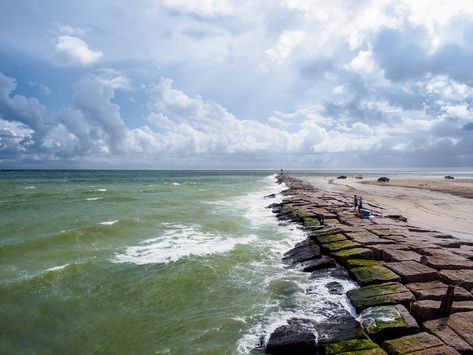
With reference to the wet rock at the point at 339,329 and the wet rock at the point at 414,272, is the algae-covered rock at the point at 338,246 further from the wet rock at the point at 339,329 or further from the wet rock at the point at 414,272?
the wet rock at the point at 339,329

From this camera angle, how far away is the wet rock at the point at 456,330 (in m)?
6.35

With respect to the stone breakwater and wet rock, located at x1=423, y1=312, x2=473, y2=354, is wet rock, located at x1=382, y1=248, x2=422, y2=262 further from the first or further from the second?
wet rock, located at x1=423, y1=312, x2=473, y2=354

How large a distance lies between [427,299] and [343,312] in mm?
1901

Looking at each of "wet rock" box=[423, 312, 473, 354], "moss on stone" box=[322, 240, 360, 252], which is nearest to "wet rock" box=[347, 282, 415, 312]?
"wet rock" box=[423, 312, 473, 354]

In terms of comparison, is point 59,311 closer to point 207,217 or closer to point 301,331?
point 301,331

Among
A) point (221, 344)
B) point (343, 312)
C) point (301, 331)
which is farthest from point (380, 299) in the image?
point (221, 344)

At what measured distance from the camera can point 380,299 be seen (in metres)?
8.52

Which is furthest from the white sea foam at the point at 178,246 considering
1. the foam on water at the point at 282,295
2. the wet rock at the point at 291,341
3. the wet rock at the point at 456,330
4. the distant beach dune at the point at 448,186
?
the distant beach dune at the point at 448,186

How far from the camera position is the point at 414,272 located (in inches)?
383

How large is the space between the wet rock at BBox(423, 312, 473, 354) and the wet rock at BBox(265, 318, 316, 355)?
232cm

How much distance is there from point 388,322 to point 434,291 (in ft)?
6.16

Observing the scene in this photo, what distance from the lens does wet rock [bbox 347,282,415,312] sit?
327 inches

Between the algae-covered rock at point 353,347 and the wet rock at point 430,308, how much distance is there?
5.05 ft

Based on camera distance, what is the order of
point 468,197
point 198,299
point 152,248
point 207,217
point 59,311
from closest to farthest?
point 59,311 < point 198,299 < point 152,248 < point 207,217 < point 468,197
